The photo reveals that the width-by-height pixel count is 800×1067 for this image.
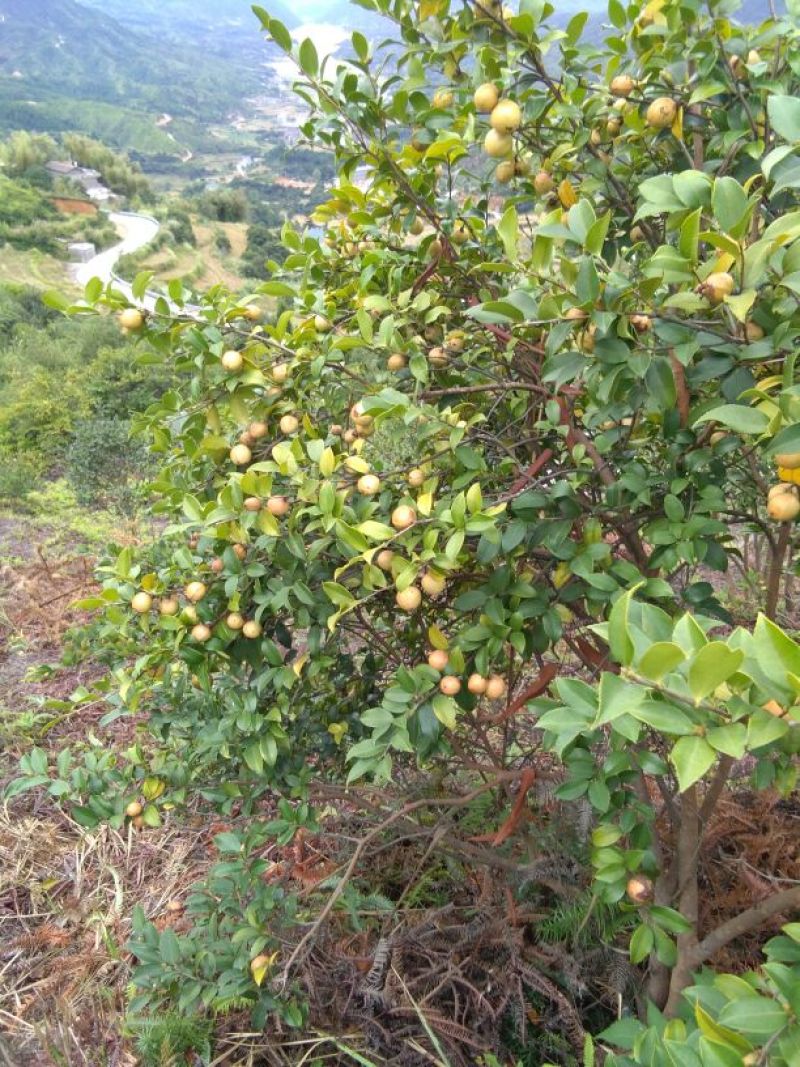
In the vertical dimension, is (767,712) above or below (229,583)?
above

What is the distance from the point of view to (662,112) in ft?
3.66

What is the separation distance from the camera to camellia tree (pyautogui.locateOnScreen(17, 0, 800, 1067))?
0.90 metres

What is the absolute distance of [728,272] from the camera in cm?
82

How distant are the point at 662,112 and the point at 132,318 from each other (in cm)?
90

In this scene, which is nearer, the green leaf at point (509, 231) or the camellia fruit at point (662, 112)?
the green leaf at point (509, 231)

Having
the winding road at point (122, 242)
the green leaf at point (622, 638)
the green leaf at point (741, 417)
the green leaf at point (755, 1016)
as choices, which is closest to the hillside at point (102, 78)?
the winding road at point (122, 242)

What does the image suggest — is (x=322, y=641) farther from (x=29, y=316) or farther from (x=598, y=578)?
(x=29, y=316)

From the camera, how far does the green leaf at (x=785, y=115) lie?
2.43 feet

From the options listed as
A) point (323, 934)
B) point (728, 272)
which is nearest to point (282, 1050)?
point (323, 934)

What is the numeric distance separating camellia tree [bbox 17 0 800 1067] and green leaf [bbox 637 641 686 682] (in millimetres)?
199

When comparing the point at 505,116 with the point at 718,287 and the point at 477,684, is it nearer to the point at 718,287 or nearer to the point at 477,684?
the point at 718,287

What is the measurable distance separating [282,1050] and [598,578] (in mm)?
1331

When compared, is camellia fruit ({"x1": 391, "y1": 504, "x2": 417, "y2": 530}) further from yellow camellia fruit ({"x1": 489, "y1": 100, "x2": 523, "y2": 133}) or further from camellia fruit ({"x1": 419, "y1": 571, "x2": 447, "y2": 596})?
yellow camellia fruit ({"x1": 489, "y1": 100, "x2": 523, "y2": 133})

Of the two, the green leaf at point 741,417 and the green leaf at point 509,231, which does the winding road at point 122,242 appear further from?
the green leaf at point 741,417
